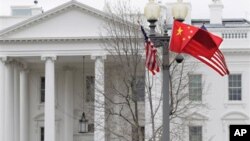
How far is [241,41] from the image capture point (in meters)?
49.6

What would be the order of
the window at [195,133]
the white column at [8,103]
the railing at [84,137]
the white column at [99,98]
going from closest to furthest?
the white column at [99,98] → the white column at [8,103] → the window at [195,133] → the railing at [84,137]

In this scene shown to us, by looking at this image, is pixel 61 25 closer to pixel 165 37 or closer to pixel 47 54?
pixel 47 54

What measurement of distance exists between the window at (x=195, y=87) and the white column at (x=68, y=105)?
8.55 m

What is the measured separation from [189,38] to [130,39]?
20.2 meters

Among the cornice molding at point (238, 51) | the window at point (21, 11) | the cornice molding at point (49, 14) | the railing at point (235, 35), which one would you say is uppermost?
the window at point (21, 11)

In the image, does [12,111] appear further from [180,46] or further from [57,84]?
[180,46]

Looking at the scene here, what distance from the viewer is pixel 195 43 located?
16609 mm

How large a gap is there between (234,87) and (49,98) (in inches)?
449

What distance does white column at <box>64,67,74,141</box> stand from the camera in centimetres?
→ 5262

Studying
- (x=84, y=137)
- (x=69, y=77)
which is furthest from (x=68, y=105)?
(x=84, y=137)

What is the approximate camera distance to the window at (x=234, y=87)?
49562 millimetres

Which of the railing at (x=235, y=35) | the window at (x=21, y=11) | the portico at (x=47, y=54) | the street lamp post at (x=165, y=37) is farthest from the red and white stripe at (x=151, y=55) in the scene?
the window at (x=21, y=11)

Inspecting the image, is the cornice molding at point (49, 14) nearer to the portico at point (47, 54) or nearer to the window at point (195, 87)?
the portico at point (47, 54)

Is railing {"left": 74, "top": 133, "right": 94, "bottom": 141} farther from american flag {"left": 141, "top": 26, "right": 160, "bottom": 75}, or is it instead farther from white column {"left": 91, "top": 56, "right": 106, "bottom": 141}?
american flag {"left": 141, "top": 26, "right": 160, "bottom": 75}
